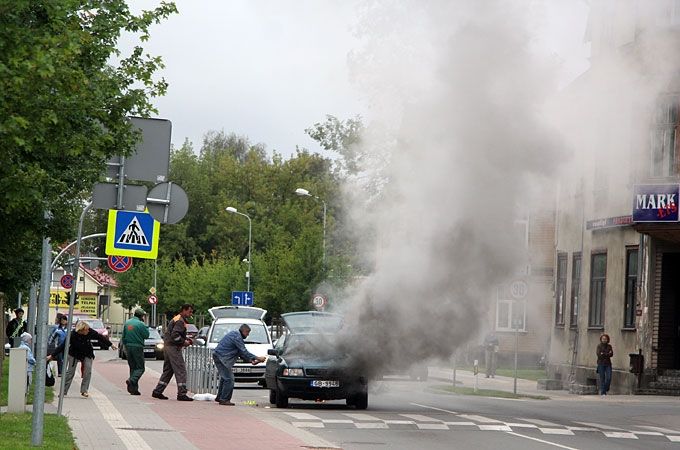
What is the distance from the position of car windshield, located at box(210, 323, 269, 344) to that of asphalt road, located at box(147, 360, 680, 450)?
13.0ft

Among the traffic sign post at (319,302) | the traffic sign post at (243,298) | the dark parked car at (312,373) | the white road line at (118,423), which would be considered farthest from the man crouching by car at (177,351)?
the traffic sign post at (243,298)

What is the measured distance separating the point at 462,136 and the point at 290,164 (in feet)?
263

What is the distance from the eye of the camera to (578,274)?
44.0m

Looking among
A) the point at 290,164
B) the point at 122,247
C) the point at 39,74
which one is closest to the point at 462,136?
the point at 122,247

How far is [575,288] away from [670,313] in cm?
676

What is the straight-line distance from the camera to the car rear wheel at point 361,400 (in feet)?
87.7

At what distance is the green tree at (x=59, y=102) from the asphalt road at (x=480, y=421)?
5.42 m

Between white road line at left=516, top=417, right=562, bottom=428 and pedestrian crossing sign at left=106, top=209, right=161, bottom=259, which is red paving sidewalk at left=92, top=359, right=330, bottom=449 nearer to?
pedestrian crossing sign at left=106, top=209, right=161, bottom=259

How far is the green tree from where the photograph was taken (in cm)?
1120

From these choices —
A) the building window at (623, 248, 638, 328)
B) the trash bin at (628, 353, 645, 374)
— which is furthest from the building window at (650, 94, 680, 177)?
the trash bin at (628, 353, 645, 374)

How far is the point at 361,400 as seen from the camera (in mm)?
26844

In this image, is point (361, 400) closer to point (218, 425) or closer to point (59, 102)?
point (218, 425)

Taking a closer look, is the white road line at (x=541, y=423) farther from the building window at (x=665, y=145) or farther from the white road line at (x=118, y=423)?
the building window at (x=665, y=145)

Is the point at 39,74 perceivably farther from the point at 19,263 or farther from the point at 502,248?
the point at 502,248
